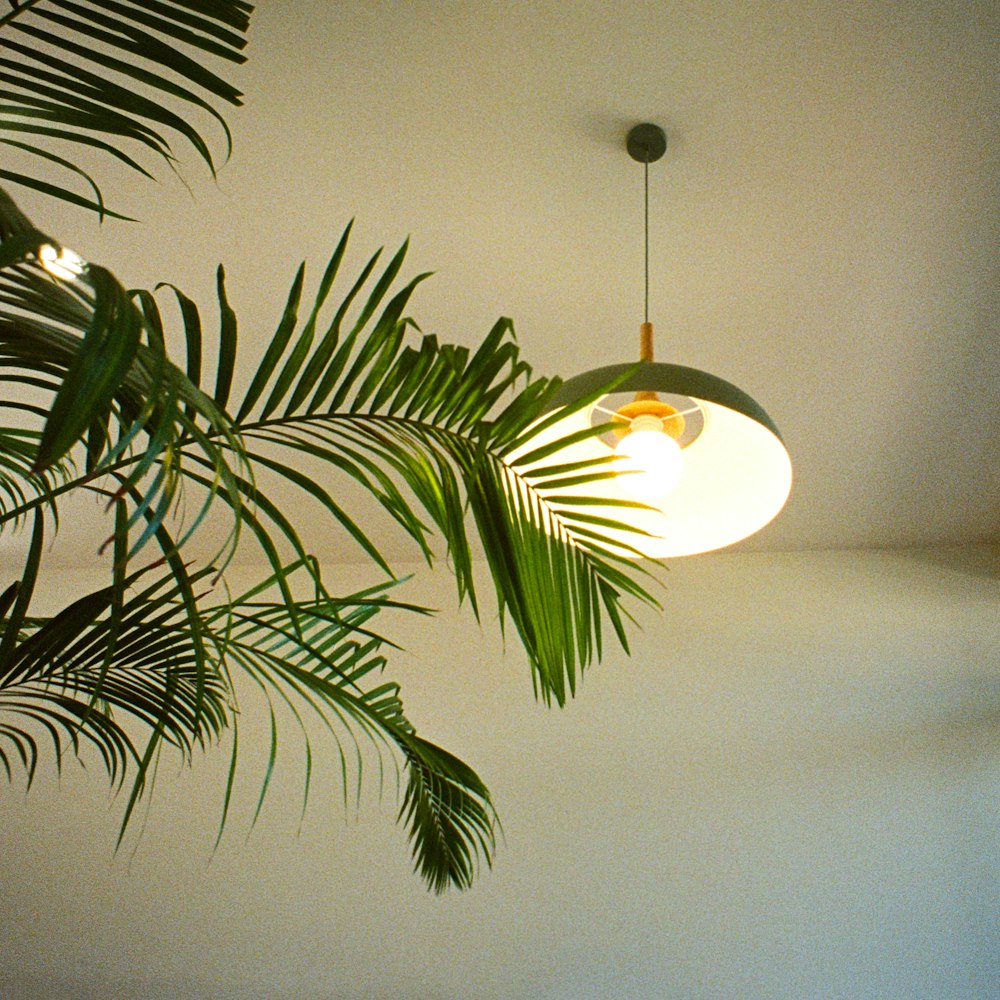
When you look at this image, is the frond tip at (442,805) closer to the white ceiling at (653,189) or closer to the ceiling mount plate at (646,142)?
the white ceiling at (653,189)

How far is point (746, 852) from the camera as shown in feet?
10.8

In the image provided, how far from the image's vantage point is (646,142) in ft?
6.68

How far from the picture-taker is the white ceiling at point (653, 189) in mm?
1861

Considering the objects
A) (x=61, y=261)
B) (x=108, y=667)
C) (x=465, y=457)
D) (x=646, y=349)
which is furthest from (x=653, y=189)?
(x=61, y=261)

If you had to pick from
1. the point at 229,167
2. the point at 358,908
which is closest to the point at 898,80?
the point at 229,167

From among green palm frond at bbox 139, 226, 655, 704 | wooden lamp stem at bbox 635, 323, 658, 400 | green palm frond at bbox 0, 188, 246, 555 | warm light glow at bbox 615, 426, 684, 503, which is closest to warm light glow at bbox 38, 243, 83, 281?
green palm frond at bbox 0, 188, 246, 555

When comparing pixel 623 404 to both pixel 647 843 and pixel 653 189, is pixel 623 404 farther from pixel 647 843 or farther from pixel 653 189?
pixel 647 843

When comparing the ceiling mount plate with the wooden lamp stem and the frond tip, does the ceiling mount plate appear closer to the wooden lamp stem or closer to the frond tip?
the wooden lamp stem

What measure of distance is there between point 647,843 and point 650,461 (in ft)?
7.30

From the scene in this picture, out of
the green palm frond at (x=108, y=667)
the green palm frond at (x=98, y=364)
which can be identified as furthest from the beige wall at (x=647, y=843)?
the green palm frond at (x=98, y=364)

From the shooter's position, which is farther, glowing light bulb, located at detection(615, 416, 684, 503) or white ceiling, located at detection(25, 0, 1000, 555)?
white ceiling, located at detection(25, 0, 1000, 555)

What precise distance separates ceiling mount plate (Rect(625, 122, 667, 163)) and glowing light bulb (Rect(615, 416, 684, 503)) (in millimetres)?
808

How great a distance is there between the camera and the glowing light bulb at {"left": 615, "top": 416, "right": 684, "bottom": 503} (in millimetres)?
1484

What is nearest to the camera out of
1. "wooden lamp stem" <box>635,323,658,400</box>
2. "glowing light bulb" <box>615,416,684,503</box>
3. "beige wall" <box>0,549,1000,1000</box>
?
"glowing light bulb" <box>615,416,684,503</box>
